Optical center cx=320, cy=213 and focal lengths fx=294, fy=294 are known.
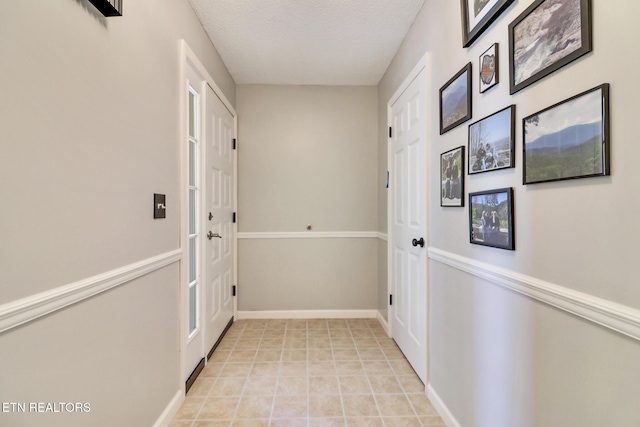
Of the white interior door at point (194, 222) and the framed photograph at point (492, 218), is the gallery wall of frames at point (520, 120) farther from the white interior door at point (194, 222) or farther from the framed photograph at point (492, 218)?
the white interior door at point (194, 222)

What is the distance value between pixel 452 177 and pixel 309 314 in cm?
216

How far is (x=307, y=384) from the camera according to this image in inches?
75.2

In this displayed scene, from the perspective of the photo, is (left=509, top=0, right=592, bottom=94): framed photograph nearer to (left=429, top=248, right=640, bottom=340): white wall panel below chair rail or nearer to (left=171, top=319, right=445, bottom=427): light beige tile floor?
(left=429, top=248, right=640, bottom=340): white wall panel below chair rail

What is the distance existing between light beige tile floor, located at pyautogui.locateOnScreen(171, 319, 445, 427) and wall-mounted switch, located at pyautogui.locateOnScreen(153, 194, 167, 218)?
3.66ft

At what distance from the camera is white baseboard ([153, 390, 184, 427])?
4.81ft

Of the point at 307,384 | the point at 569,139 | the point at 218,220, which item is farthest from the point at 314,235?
the point at 569,139

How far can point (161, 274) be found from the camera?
1.49 meters

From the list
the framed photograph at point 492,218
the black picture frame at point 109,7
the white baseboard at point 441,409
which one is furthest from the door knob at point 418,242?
the black picture frame at point 109,7

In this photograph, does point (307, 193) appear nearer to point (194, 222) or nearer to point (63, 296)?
point (194, 222)

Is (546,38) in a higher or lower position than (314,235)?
higher

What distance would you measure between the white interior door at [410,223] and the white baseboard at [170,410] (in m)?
1.46

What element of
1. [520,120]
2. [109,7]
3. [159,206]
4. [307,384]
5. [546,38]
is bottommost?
[307,384]

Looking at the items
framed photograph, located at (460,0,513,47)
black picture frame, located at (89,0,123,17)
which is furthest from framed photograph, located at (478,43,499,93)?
black picture frame, located at (89,0,123,17)

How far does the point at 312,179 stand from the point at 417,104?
54.0 inches
